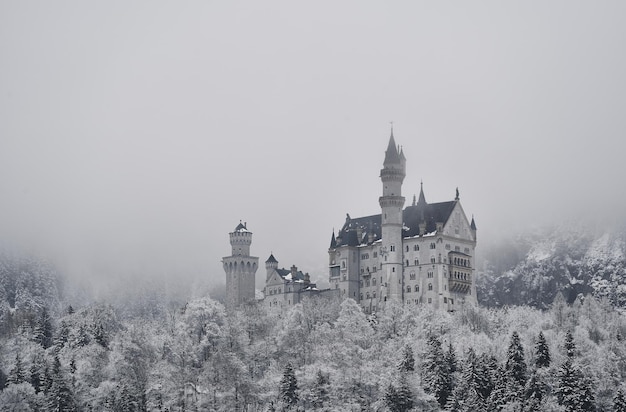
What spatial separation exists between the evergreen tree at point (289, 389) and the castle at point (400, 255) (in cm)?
4040

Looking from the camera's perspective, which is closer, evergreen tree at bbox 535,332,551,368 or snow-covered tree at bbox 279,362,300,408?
evergreen tree at bbox 535,332,551,368

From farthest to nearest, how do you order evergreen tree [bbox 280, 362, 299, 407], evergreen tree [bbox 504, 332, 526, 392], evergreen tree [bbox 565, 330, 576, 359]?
evergreen tree [bbox 280, 362, 299, 407], evergreen tree [bbox 565, 330, 576, 359], evergreen tree [bbox 504, 332, 526, 392]

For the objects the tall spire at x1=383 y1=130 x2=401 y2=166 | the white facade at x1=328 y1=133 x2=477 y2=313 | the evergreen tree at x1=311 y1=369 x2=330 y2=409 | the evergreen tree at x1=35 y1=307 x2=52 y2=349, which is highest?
the tall spire at x1=383 y1=130 x2=401 y2=166

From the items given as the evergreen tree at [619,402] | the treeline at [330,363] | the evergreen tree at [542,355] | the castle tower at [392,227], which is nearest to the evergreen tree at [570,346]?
the treeline at [330,363]

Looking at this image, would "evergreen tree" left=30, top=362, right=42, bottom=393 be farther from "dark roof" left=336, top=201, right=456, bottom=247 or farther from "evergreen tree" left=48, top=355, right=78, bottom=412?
"dark roof" left=336, top=201, right=456, bottom=247

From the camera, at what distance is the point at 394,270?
166 meters

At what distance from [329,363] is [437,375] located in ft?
45.4

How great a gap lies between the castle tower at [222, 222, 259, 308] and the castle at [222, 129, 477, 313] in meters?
10.1

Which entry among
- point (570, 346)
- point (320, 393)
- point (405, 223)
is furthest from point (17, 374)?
point (570, 346)

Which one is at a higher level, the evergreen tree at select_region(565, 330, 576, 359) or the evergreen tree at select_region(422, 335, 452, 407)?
the evergreen tree at select_region(565, 330, 576, 359)

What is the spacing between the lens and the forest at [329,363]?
118125 mm

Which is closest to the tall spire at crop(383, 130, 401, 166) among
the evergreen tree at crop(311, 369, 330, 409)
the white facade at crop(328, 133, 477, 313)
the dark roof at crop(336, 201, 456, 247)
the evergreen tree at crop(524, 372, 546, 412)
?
the white facade at crop(328, 133, 477, 313)

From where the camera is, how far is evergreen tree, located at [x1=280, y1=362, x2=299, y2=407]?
123 m

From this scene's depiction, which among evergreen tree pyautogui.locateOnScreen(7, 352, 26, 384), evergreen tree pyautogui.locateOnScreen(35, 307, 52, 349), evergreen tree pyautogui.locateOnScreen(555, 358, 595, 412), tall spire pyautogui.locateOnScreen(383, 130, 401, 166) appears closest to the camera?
evergreen tree pyautogui.locateOnScreen(555, 358, 595, 412)
